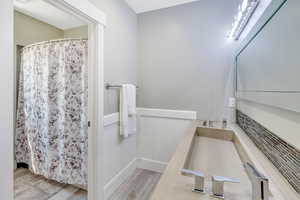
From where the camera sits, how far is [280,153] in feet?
2.22

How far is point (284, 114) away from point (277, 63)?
259 millimetres

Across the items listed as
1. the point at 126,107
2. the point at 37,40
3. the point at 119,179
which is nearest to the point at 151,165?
the point at 119,179

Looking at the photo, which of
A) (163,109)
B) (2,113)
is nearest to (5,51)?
(2,113)

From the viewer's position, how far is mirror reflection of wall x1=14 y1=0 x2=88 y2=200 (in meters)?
1.71

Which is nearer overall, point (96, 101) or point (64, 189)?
point (96, 101)

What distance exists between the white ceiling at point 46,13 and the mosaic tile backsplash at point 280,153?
2181 mm

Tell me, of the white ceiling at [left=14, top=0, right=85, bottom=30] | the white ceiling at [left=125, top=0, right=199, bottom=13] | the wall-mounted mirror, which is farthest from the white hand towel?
the wall-mounted mirror

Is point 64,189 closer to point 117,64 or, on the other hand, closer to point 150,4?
point 117,64

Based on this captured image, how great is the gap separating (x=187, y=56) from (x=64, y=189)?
2.40m

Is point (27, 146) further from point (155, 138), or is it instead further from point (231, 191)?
point (231, 191)

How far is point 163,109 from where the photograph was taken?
209 centimetres

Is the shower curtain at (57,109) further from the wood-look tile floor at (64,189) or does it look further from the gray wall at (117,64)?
the gray wall at (117,64)

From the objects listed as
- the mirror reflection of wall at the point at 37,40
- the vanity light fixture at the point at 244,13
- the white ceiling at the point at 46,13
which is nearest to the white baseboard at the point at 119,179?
the mirror reflection of wall at the point at 37,40

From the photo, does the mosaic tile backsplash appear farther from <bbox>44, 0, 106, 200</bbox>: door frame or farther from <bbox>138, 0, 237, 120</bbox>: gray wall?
<bbox>44, 0, 106, 200</bbox>: door frame
